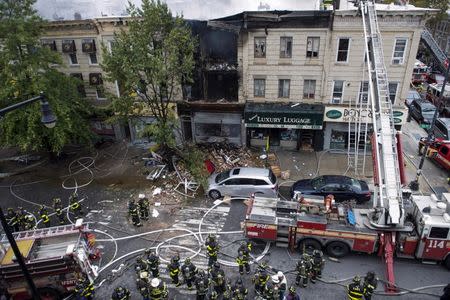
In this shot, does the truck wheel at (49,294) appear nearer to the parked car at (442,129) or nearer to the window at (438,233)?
the window at (438,233)

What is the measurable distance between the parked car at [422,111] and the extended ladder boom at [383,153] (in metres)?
13.8

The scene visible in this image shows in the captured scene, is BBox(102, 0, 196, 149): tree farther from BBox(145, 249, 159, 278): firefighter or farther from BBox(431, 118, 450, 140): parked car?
BBox(431, 118, 450, 140): parked car

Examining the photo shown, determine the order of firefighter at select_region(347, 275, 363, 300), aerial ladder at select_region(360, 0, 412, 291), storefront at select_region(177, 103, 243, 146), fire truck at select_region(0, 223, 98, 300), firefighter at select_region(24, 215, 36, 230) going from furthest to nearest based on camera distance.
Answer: storefront at select_region(177, 103, 243, 146)
firefighter at select_region(24, 215, 36, 230)
aerial ladder at select_region(360, 0, 412, 291)
fire truck at select_region(0, 223, 98, 300)
firefighter at select_region(347, 275, 363, 300)

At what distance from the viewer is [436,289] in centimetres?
1203

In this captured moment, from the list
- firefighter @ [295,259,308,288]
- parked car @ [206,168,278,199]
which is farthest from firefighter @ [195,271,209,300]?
parked car @ [206,168,278,199]

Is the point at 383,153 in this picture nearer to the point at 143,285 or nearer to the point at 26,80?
the point at 143,285

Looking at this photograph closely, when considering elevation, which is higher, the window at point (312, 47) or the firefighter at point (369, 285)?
the window at point (312, 47)

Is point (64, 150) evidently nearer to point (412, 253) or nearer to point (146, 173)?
point (146, 173)

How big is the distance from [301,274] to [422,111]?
20908 millimetres

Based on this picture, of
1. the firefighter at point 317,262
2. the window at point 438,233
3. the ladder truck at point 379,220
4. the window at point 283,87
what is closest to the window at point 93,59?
the window at point 283,87

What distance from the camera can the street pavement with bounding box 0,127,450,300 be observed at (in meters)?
12.6

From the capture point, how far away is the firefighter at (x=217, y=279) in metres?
11.4

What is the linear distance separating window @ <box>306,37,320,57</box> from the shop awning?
3.14m

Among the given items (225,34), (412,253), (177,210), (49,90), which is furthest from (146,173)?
(412,253)
